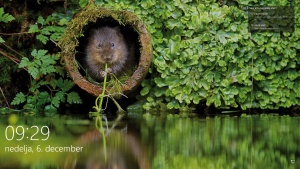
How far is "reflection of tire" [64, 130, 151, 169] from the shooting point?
11.7 ft

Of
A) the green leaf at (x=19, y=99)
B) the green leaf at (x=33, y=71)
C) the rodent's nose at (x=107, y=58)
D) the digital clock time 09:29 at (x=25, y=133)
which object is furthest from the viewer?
the rodent's nose at (x=107, y=58)

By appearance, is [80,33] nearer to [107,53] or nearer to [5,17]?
[107,53]

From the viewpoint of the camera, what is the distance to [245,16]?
6.30 metres

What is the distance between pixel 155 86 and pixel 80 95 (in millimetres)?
811

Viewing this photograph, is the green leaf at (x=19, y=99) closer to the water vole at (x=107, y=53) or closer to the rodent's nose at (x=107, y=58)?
the water vole at (x=107, y=53)

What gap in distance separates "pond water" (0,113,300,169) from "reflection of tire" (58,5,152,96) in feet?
1.12

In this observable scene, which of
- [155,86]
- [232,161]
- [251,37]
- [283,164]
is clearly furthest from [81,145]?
[251,37]

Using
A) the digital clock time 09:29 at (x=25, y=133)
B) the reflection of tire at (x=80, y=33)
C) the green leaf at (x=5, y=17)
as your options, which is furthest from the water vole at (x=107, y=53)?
the digital clock time 09:29 at (x=25, y=133)

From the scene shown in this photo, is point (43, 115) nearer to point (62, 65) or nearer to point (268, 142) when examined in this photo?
point (62, 65)

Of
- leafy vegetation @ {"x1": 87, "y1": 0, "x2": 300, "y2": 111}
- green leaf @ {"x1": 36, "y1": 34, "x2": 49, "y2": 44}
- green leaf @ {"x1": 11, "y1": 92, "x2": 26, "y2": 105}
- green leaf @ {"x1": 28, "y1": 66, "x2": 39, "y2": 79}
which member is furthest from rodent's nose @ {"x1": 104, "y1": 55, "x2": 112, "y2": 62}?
green leaf @ {"x1": 11, "y1": 92, "x2": 26, "y2": 105}

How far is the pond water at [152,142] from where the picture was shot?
3.63 meters

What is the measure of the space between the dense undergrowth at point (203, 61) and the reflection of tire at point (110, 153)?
156cm

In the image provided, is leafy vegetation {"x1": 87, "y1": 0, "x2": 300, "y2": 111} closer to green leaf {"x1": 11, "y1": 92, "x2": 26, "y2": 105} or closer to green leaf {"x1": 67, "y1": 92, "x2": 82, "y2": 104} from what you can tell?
green leaf {"x1": 67, "y1": 92, "x2": 82, "y2": 104}

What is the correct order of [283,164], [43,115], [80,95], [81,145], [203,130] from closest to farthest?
[283,164] → [81,145] → [203,130] → [43,115] → [80,95]
